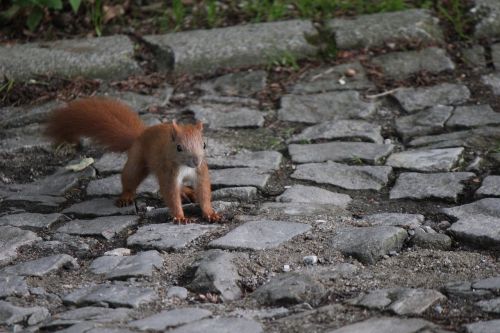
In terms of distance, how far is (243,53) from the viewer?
20.8ft

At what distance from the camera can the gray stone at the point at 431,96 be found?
18.4 ft

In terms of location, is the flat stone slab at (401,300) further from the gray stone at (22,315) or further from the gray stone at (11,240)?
the gray stone at (11,240)

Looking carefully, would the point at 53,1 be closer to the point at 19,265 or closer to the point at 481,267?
the point at 19,265

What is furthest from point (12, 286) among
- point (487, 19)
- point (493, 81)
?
point (487, 19)

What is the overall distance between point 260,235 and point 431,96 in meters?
2.23

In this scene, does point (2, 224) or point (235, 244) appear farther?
point (2, 224)

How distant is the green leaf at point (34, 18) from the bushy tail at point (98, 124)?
1963 millimetres

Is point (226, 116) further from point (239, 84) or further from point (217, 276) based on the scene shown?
point (217, 276)

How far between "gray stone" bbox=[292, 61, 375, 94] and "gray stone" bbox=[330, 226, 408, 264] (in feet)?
7.12

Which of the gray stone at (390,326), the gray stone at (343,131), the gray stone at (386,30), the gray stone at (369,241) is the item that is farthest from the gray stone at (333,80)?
the gray stone at (390,326)

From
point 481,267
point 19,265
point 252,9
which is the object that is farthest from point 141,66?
point 481,267

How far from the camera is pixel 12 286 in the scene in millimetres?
3533

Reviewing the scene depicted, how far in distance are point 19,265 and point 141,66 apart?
2.80m

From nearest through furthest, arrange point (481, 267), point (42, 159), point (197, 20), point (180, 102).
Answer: point (481, 267) < point (42, 159) < point (180, 102) < point (197, 20)
